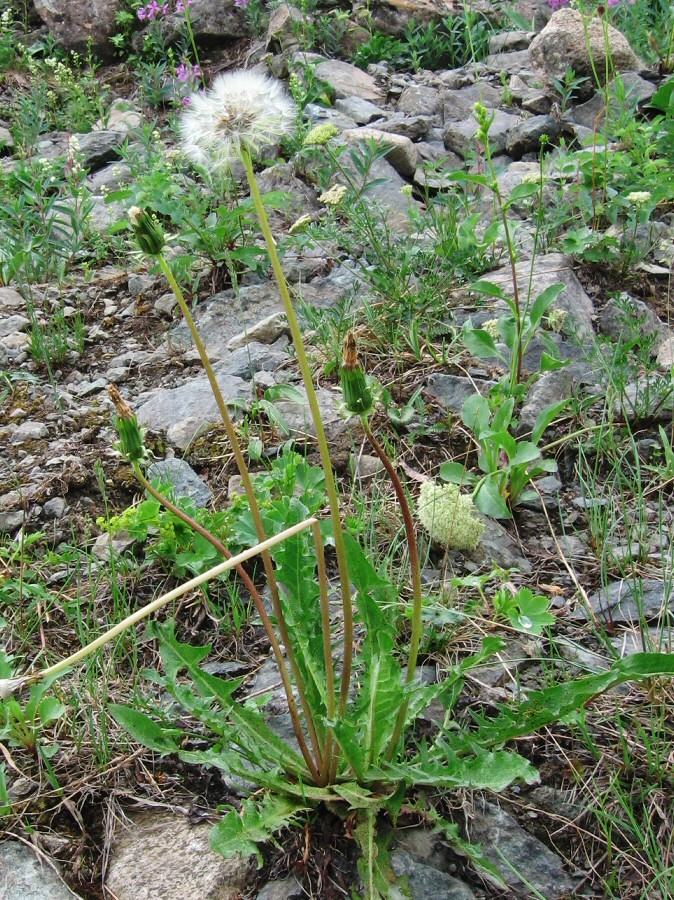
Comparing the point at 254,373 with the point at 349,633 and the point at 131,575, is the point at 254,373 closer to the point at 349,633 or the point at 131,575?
the point at 131,575

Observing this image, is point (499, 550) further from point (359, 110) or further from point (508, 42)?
point (508, 42)

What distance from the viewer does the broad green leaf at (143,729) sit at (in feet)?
5.23

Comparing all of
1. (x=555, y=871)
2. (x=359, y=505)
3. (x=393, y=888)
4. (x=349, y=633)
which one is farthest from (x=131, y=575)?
(x=555, y=871)

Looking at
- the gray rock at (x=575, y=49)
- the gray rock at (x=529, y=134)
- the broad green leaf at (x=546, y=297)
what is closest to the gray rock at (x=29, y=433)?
the broad green leaf at (x=546, y=297)

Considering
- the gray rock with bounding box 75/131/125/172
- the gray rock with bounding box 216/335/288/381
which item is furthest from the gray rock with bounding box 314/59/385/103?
the gray rock with bounding box 216/335/288/381

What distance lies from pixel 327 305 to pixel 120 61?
4473mm

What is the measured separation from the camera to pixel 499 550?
7.41 ft

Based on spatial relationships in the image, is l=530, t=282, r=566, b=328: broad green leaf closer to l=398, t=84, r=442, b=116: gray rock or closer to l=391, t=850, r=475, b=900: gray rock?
l=391, t=850, r=475, b=900: gray rock

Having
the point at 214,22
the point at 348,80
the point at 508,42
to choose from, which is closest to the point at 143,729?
the point at 348,80

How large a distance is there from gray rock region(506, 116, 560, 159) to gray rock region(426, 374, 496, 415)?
Answer: 2098 millimetres

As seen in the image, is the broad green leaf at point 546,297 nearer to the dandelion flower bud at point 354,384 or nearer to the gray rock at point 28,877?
the dandelion flower bud at point 354,384

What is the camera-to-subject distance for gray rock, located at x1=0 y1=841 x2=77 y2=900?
1.49 meters

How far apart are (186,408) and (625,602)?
5.45 ft

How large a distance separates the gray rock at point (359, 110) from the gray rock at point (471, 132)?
0.49 m
